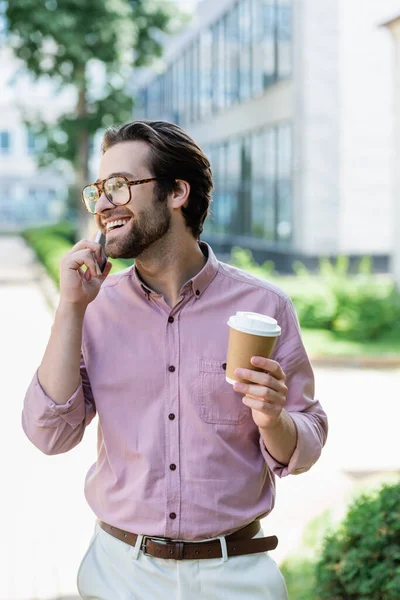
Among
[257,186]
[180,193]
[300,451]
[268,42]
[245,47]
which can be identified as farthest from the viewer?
[245,47]

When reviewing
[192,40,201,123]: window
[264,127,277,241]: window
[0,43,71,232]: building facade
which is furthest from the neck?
[0,43,71,232]: building facade

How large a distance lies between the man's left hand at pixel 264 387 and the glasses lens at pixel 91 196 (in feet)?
2.50

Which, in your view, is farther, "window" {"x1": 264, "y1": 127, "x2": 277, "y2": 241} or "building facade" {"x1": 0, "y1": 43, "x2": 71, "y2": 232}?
"building facade" {"x1": 0, "y1": 43, "x2": 71, "y2": 232}

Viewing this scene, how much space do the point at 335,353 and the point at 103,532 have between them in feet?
35.2

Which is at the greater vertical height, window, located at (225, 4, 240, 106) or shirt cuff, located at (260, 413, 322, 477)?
window, located at (225, 4, 240, 106)

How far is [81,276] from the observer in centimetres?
250

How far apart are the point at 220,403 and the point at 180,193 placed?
620 millimetres

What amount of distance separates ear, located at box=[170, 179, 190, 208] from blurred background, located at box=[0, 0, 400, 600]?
1022 millimetres

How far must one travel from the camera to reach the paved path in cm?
548

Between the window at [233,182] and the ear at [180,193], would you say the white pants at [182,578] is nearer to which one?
the ear at [180,193]

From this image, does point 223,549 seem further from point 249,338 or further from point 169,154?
point 169,154

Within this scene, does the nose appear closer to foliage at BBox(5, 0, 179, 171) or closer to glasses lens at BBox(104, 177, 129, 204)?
glasses lens at BBox(104, 177, 129, 204)

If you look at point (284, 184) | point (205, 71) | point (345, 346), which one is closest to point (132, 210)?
point (345, 346)

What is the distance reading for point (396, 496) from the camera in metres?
3.79
